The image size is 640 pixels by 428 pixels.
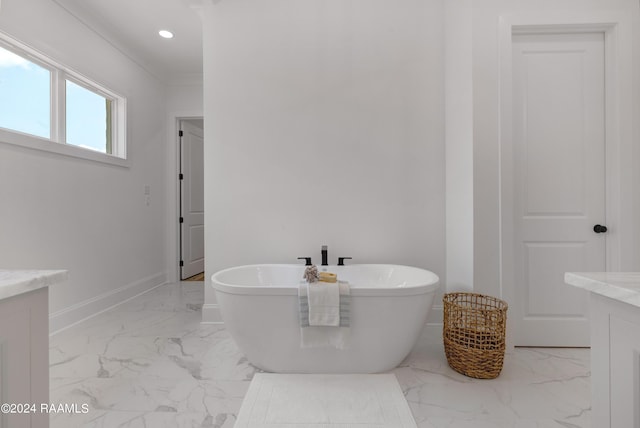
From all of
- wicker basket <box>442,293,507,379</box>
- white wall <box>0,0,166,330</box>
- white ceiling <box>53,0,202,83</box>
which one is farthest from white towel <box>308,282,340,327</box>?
white ceiling <box>53,0,202,83</box>

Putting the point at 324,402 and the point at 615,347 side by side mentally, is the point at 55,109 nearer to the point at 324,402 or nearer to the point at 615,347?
the point at 324,402

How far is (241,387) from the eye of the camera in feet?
5.41

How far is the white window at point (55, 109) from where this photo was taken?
82.8 inches

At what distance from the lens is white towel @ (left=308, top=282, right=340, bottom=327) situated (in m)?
1.62

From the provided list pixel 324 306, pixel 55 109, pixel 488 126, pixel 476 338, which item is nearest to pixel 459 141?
pixel 488 126

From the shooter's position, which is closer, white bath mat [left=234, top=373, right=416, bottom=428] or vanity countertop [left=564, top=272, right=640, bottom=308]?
vanity countertop [left=564, top=272, right=640, bottom=308]

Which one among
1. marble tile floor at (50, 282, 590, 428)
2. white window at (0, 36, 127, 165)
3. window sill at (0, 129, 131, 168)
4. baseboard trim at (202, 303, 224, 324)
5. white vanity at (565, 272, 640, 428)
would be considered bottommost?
marble tile floor at (50, 282, 590, 428)

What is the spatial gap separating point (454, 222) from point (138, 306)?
9.77 ft

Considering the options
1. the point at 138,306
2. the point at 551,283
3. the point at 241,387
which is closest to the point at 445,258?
the point at 551,283

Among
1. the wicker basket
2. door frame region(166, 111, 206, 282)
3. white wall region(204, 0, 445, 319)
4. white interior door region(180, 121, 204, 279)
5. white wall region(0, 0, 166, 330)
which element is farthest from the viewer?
white interior door region(180, 121, 204, 279)

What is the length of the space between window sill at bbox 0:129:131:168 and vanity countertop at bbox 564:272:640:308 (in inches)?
120

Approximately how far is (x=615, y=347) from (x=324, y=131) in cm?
213

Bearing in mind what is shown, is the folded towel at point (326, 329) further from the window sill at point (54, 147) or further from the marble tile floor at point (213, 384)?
the window sill at point (54, 147)

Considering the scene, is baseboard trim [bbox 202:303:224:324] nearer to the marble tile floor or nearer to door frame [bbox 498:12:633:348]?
the marble tile floor
